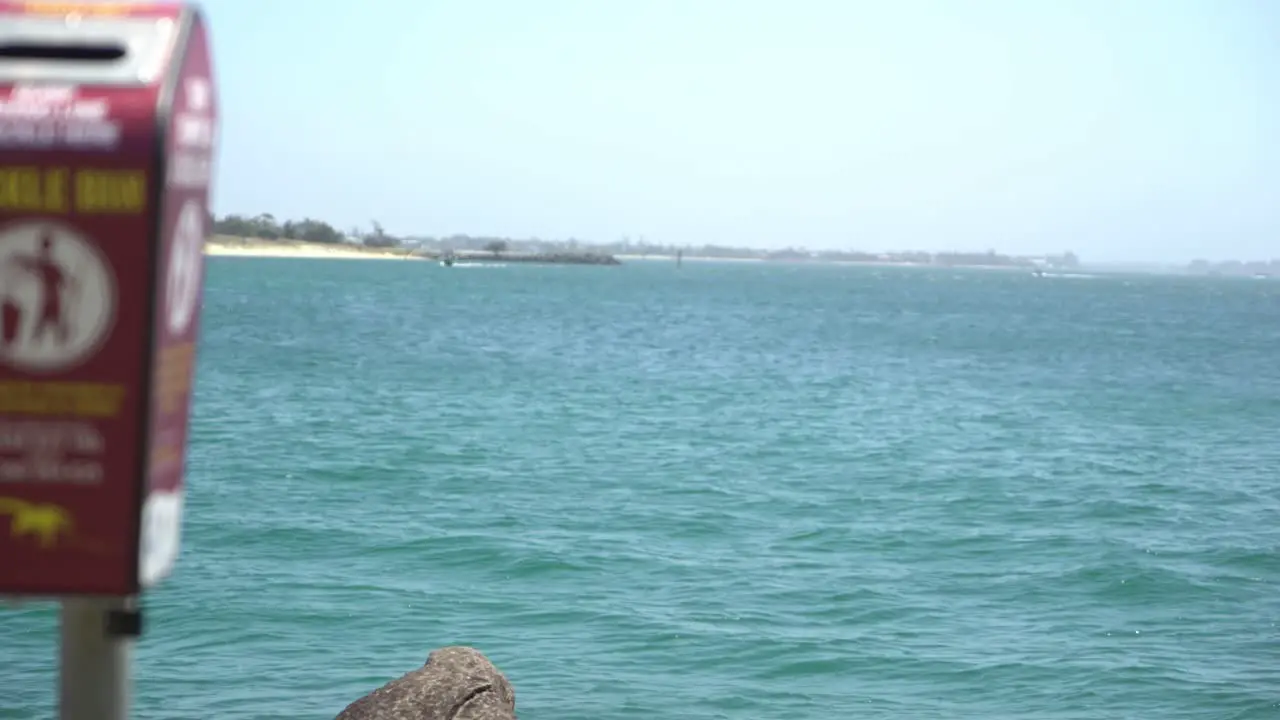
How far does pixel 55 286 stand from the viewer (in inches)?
70.1

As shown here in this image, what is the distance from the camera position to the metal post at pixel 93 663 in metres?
1.90

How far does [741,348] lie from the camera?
70.7m

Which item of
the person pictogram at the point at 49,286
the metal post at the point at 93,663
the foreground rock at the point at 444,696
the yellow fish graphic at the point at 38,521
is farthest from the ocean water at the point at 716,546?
the person pictogram at the point at 49,286

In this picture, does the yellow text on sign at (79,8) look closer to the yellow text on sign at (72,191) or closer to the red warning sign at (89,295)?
the red warning sign at (89,295)

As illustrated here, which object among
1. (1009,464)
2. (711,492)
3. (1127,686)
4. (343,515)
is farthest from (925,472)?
(1127,686)

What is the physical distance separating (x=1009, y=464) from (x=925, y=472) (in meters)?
2.19

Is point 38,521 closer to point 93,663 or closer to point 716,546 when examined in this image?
point 93,663

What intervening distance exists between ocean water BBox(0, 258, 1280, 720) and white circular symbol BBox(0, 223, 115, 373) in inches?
429

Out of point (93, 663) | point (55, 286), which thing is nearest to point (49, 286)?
point (55, 286)

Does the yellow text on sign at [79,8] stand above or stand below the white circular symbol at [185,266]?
above

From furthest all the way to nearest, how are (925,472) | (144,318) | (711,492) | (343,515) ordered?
(925,472)
(711,492)
(343,515)
(144,318)

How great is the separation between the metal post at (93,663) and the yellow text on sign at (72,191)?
487 mm

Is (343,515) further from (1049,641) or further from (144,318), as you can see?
(144,318)

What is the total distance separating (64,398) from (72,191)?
0.24 metres
